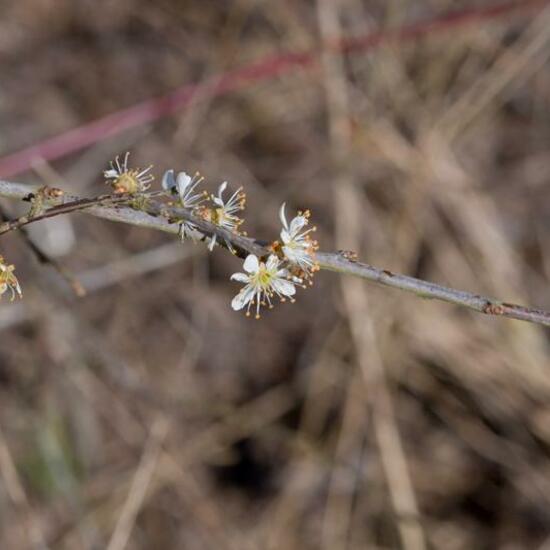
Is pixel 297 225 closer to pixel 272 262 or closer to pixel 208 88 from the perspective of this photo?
pixel 272 262

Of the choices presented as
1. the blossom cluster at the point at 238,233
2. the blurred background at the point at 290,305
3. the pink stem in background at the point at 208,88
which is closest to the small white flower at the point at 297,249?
the blossom cluster at the point at 238,233

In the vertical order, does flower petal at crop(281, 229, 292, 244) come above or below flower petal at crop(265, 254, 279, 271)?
above

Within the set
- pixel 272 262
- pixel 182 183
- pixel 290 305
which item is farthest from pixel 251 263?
pixel 290 305

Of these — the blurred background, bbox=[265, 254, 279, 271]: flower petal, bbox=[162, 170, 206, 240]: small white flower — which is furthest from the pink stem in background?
bbox=[265, 254, 279, 271]: flower petal

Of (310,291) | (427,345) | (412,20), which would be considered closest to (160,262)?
(310,291)

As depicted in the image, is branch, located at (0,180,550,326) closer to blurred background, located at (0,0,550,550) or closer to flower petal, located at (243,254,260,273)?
flower petal, located at (243,254,260,273)

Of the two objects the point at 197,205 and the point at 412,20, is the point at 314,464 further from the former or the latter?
the point at 197,205
